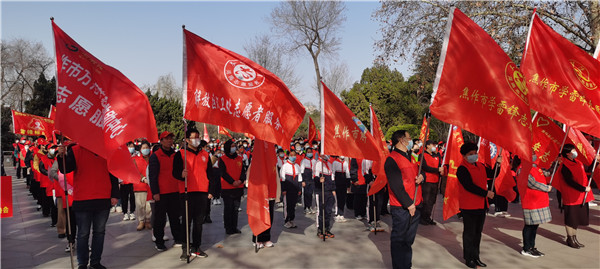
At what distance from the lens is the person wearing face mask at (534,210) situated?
6.95 metres

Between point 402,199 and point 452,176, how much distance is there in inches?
135

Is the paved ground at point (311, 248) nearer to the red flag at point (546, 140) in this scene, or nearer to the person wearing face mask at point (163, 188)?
the person wearing face mask at point (163, 188)

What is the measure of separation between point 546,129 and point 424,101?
1071 inches

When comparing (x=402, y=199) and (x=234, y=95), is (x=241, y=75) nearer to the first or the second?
(x=234, y=95)

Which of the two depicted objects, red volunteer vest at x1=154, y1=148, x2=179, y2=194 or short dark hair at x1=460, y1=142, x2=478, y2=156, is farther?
red volunteer vest at x1=154, y1=148, x2=179, y2=194

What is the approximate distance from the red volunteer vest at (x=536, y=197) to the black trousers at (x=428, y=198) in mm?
2921

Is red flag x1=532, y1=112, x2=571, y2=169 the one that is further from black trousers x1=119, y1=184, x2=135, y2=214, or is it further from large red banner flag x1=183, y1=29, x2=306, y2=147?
black trousers x1=119, y1=184, x2=135, y2=214

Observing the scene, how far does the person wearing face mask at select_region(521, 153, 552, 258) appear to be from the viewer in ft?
22.8

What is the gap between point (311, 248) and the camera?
7574mm

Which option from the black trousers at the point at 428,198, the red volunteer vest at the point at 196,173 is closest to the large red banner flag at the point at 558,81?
the black trousers at the point at 428,198

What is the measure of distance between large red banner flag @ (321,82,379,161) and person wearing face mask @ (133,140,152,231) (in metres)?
4.07

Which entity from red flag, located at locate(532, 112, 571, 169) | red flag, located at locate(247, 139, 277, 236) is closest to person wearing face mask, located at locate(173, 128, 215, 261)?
red flag, located at locate(247, 139, 277, 236)

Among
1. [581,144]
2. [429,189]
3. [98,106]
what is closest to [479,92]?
[581,144]

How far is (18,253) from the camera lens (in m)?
7.29
